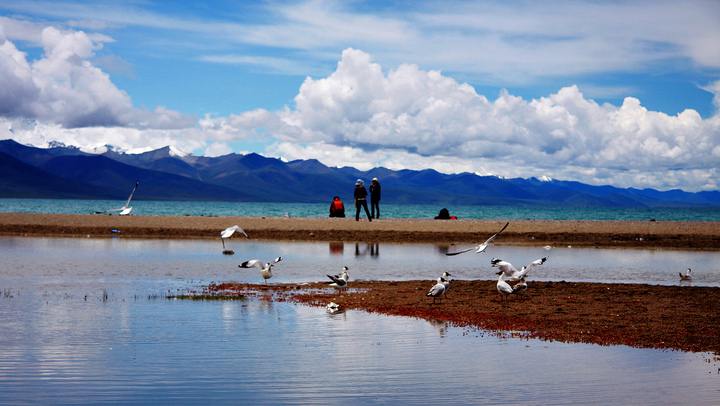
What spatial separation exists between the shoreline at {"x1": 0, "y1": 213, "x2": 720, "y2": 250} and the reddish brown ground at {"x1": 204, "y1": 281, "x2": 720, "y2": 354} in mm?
16173

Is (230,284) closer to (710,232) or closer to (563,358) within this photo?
(563,358)

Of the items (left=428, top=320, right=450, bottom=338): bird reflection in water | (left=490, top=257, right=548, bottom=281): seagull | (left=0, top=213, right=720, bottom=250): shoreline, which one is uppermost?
(left=0, top=213, right=720, bottom=250): shoreline

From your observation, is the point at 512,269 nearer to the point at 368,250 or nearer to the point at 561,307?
the point at 561,307

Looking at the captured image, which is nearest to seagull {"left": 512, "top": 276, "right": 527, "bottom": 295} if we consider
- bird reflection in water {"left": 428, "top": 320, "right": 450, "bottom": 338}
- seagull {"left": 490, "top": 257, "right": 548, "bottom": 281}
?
seagull {"left": 490, "top": 257, "right": 548, "bottom": 281}

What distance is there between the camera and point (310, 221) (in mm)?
41500

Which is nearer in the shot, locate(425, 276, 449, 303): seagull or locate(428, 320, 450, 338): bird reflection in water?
locate(428, 320, 450, 338): bird reflection in water

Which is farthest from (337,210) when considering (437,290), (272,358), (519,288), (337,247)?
(272,358)

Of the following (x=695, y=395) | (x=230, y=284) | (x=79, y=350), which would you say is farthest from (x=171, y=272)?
(x=695, y=395)

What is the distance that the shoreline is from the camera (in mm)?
34531

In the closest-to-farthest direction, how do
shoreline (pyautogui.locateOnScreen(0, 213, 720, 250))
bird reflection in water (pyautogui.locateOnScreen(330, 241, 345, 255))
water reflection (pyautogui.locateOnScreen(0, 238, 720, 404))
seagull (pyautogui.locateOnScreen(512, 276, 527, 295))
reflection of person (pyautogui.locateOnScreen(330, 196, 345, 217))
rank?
water reflection (pyautogui.locateOnScreen(0, 238, 720, 404)) → seagull (pyautogui.locateOnScreen(512, 276, 527, 295)) → bird reflection in water (pyautogui.locateOnScreen(330, 241, 345, 255)) → shoreline (pyautogui.locateOnScreen(0, 213, 720, 250)) → reflection of person (pyautogui.locateOnScreen(330, 196, 345, 217))

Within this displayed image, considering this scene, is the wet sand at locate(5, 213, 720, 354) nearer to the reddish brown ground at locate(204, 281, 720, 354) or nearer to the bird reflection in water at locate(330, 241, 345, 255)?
the reddish brown ground at locate(204, 281, 720, 354)

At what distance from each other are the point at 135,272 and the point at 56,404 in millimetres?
12816

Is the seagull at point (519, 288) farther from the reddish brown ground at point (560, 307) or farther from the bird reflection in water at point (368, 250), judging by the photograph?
the bird reflection in water at point (368, 250)

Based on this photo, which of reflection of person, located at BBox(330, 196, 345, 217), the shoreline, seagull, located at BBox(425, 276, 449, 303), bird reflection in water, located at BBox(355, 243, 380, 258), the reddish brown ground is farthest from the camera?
reflection of person, located at BBox(330, 196, 345, 217)
